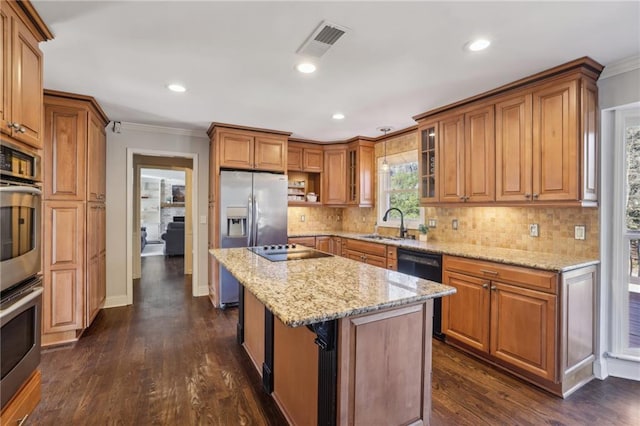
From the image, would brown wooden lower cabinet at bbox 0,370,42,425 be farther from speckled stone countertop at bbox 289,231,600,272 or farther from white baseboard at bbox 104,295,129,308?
speckled stone countertop at bbox 289,231,600,272

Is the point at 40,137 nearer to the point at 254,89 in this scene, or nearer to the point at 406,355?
the point at 254,89

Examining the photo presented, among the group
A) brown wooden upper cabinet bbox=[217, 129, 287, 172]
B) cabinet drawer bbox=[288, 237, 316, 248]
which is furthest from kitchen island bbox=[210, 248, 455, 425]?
cabinet drawer bbox=[288, 237, 316, 248]

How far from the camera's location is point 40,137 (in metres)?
1.95

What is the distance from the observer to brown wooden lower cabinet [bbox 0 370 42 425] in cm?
146

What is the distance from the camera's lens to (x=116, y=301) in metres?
4.07

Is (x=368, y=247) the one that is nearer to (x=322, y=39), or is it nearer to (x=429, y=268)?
(x=429, y=268)

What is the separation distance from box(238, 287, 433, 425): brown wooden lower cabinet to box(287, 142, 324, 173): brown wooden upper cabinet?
3363 millimetres

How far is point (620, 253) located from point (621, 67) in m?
1.38

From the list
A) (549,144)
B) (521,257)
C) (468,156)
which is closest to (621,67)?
(549,144)

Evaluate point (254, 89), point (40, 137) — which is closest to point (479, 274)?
point (254, 89)

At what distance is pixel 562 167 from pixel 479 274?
102cm

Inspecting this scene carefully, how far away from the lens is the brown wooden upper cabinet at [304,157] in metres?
4.91

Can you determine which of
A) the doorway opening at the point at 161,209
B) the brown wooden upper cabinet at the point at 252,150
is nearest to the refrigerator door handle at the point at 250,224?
the brown wooden upper cabinet at the point at 252,150

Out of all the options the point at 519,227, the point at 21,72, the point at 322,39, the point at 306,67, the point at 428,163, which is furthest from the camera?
the point at 428,163
